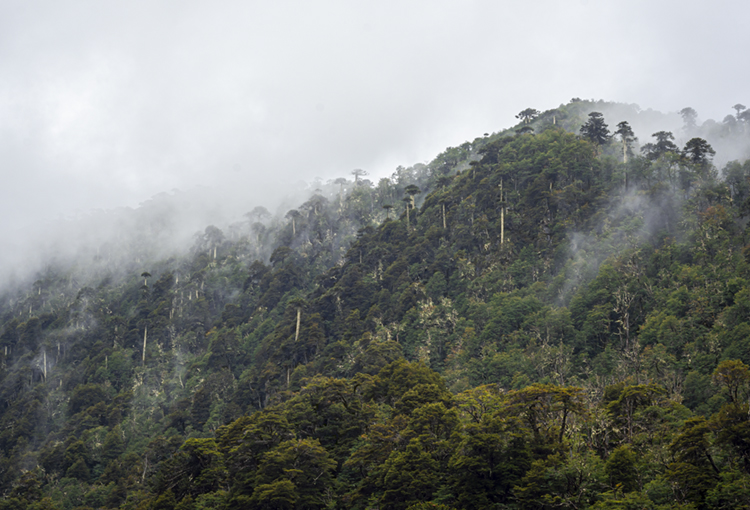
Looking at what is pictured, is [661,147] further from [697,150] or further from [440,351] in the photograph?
[440,351]

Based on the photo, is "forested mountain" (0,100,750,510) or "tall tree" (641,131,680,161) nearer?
"forested mountain" (0,100,750,510)

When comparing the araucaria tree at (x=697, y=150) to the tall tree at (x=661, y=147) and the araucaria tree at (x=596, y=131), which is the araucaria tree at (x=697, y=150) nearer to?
the tall tree at (x=661, y=147)

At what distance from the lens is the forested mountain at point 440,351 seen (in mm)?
34156

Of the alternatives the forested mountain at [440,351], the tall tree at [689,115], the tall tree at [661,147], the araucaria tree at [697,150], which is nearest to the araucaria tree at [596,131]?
the forested mountain at [440,351]

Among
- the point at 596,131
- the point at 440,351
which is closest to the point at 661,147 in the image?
the point at 596,131

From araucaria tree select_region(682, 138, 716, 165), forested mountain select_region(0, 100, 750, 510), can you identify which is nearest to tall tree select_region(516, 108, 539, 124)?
forested mountain select_region(0, 100, 750, 510)

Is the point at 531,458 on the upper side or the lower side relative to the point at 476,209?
lower

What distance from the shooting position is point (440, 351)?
212ft

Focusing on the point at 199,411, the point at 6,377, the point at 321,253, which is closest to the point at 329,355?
the point at 199,411

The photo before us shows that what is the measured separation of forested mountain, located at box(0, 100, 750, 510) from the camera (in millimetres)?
34156

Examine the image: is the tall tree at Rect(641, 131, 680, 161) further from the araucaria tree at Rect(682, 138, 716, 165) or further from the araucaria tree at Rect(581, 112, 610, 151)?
the araucaria tree at Rect(682, 138, 716, 165)

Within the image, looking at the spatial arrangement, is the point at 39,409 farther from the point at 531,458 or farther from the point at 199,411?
the point at 531,458

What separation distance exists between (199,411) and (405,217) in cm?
4488

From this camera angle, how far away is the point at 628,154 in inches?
3327
